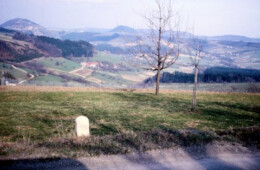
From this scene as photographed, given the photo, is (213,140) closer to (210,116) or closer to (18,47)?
(210,116)

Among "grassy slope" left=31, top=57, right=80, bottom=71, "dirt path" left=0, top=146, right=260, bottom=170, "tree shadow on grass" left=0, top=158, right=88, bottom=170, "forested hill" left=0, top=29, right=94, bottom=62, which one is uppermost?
"forested hill" left=0, top=29, right=94, bottom=62

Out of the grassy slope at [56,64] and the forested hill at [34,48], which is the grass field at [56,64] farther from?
the forested hill at [34,48]

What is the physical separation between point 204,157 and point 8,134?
8.39 meters

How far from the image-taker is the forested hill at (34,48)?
110 meters

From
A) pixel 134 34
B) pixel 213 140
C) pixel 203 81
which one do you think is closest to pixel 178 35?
pixel 134 34

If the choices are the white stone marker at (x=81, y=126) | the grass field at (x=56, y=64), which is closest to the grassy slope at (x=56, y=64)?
the grass field at (x=56, y=64)

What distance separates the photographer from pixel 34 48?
132 metres

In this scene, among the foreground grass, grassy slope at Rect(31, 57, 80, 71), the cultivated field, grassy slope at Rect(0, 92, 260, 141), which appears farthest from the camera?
grassy slope at Rect(31, 57, 80, 71)

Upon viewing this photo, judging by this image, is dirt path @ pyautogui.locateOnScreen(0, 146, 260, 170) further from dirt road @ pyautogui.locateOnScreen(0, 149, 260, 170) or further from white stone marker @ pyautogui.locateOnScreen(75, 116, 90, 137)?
white stone marker @ pyautogui.locateOnScreen(75, 116, 90, 137)

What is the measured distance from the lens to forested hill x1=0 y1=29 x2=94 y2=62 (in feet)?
362

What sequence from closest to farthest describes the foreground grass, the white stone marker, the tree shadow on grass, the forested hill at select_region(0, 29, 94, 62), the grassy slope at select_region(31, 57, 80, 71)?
the tree shadow on grass
the white stone marker
the foreground grass
the grassy slope at select_region(31, 57, 80, 71)
the forested hill at select_region(0, 29, 94, 62)

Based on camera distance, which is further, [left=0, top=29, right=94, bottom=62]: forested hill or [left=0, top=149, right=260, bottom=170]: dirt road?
[left=0, top=29, right=94, bottom=62]: forested hill

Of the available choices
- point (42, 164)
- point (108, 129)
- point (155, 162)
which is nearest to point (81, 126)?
point (42, 164)

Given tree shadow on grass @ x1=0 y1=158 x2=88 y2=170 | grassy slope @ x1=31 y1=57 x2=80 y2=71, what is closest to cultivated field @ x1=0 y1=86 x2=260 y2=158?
tree shadow on grass @ x1=0 y1=158 x2=88 y2=170
